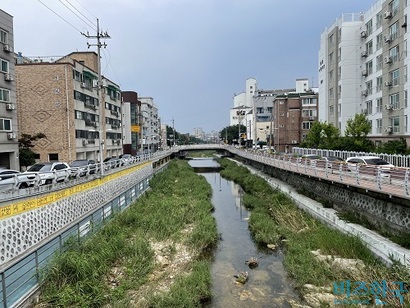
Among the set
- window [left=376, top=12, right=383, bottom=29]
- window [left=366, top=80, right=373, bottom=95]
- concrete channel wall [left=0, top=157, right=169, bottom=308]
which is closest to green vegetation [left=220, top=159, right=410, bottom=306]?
concrete channel wall [left=0, top=157, right=169, bottom=308]

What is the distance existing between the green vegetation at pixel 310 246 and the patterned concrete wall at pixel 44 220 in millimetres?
9929

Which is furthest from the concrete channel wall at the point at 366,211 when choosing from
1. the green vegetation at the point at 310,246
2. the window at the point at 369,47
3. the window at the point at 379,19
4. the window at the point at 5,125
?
the window at the point at 5,125

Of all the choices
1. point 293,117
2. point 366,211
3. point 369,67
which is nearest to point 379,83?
point 369,67

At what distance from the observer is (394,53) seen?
3459 centimetres

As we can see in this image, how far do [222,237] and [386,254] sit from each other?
31.0ft

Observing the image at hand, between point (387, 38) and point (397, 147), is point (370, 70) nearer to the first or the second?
point (387, 38)

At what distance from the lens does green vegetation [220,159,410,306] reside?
447 inches

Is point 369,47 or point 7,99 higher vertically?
point 369,47

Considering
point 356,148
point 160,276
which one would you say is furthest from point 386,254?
point 356,148

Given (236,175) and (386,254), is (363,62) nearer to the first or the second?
(236,175)

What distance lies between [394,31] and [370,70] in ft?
24.0

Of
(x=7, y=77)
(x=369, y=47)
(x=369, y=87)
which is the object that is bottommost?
(x=7, y=77)

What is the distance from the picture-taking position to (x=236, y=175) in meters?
48.0

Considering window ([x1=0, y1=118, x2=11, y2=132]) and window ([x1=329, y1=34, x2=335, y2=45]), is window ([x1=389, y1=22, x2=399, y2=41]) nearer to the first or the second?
window ([x1=329, y1=34, x2=335, y2=45])
